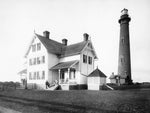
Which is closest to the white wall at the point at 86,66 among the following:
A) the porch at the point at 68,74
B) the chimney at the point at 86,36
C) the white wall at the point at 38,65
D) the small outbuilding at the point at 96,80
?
the porch at the point at 68,74

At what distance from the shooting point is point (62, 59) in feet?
95.2

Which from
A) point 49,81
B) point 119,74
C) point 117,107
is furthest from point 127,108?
point 119,74

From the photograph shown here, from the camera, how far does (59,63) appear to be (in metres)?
28.8

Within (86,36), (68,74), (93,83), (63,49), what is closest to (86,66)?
(93,83)

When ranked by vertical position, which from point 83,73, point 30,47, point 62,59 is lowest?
point 83,73

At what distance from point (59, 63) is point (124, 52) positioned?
17658mm

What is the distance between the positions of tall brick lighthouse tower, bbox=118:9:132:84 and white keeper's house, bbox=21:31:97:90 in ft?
32.6

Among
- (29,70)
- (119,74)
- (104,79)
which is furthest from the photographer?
(119,74)

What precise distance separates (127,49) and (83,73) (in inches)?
644

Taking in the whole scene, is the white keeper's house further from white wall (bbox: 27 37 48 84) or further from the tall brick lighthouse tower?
the tall brick lighthouse tower

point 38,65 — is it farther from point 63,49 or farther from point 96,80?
point 96,80

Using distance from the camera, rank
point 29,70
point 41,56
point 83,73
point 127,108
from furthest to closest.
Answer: point 29,70, point 41,56, point 83,73, point 127,108

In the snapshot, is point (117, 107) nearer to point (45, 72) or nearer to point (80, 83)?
point (80, 83)

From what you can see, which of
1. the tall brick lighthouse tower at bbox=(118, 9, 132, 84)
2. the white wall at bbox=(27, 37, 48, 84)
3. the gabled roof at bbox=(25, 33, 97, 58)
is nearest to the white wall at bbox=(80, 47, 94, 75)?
the gabled roof at bbox=(25, 33, 97, 58)
